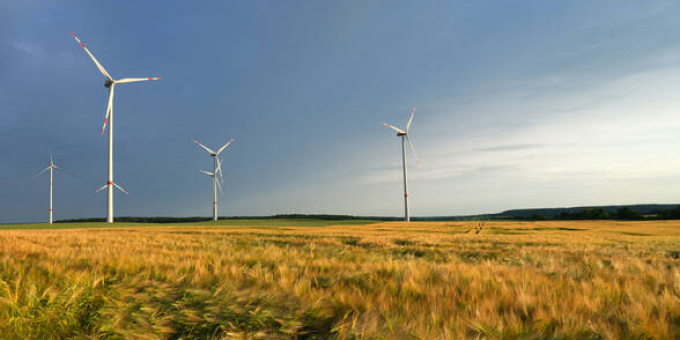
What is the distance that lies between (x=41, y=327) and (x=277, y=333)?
192 centimetres

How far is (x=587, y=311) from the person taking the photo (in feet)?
9.21

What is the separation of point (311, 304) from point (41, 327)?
218 cm

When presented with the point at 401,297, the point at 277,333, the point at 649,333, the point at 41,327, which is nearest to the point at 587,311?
the point at 649,333

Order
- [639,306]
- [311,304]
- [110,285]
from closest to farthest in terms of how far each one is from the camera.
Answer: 1. [639,306]
2. [311,304]
3. [110,285]

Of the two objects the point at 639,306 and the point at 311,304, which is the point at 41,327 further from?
the point at 639,306

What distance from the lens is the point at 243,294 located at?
331 cm

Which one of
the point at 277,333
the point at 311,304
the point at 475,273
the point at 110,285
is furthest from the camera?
the point at 475,273

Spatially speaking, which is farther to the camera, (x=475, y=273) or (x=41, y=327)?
(x=475, y=273)

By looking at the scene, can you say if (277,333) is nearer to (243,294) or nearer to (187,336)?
(187,336)

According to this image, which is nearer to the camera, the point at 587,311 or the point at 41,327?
the point at 41,327

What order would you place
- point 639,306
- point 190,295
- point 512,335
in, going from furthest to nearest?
point 190,295 < point 639,306 < point 512,335

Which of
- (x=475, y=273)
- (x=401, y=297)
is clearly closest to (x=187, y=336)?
(x=401, y=297)

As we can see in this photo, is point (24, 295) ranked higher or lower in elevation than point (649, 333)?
higher

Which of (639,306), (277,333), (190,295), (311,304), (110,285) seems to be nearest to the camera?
(277,333)
